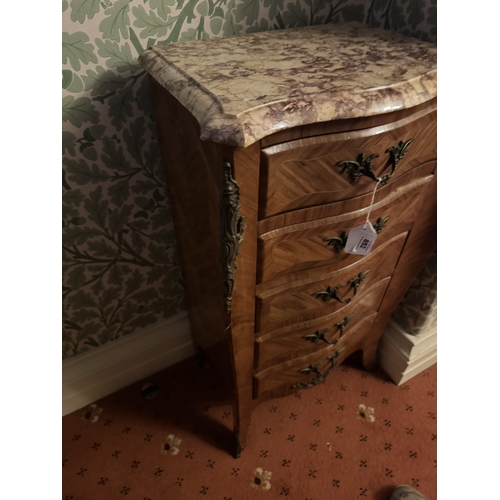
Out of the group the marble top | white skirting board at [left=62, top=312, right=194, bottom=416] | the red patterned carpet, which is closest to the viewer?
the marble top

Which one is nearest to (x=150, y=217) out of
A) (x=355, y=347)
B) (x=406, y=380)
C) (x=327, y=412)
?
(x=355, y=347)

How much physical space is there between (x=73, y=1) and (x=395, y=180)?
0.67 metres

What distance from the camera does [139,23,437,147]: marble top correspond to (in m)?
0.54

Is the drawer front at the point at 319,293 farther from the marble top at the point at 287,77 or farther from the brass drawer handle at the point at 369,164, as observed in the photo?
the marble top at the point at 287,77

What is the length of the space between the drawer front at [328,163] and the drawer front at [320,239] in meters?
0.05

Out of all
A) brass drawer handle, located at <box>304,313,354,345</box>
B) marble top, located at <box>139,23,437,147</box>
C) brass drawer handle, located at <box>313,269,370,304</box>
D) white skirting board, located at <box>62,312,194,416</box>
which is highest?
marble top, located at <box>139,23,437,147</box>

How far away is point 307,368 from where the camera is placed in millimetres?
1058

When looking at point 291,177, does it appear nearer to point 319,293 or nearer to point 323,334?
point 319,293

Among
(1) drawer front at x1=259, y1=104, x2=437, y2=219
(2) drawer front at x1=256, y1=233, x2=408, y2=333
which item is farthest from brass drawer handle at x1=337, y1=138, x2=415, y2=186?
(2) drawer front at x1=256, y1=233, x2=408, y2=333

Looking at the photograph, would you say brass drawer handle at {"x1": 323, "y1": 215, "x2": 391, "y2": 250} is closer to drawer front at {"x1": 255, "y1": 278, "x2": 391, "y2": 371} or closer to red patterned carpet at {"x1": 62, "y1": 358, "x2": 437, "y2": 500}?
drawer front at {"x1": 255, "y1": 278, "x2": 391, "y2": 371}

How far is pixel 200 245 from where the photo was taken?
0.88 metres

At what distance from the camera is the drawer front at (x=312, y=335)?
91 centimetres

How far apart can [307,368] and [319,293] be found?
1.00ft

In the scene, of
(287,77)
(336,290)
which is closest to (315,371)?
(336,290)
